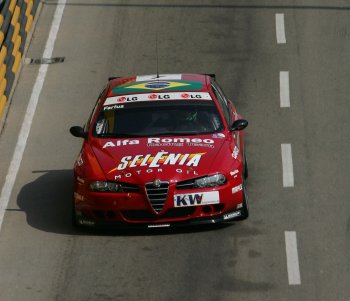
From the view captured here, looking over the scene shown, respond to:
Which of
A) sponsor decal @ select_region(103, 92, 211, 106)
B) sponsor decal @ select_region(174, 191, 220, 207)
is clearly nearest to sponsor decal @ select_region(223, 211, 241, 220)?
sponsor decal @ select_region(174, 191, 220, 207)

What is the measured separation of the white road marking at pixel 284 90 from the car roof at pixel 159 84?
9.49ft

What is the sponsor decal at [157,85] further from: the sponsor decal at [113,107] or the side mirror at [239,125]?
the side mirror at [239,125]

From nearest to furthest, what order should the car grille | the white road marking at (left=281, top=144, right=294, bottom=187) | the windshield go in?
the car grille
the windshield
the white road marking at (left=281, top=144, right=294, bottom=187)

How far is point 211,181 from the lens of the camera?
14484mm

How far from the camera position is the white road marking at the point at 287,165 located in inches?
652

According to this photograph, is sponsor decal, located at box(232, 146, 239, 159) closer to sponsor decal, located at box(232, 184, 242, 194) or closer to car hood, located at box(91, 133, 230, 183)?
car hood, located at box(91, 133, 230, 183)

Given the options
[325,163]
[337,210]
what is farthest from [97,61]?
[337,210]

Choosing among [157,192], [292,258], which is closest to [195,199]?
[157,192]

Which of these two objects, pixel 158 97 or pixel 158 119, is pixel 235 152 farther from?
pixel 158 97

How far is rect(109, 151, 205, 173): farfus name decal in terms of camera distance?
14.6 metres

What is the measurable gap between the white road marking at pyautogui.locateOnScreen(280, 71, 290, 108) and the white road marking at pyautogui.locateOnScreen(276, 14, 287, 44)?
5.06ft

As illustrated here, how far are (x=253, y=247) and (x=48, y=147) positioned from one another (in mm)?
5050

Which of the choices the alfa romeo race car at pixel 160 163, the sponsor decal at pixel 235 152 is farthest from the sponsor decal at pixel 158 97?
the sponsor decal at pixel 235 152

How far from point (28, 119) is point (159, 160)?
17.6 feet
